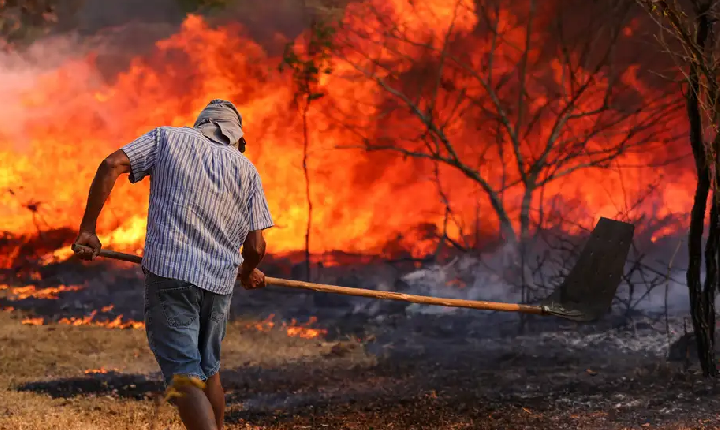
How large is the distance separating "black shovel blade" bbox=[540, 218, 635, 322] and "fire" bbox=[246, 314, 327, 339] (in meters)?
4.43

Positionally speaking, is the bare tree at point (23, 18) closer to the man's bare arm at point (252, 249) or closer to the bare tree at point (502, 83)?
the bare tree at point (502, 83)

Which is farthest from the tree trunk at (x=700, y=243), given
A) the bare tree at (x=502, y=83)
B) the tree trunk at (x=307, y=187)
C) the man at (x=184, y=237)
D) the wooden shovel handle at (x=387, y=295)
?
the tree trunk at (x=307, y=187)

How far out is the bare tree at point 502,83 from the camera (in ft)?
30.9

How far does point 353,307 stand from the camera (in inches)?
379

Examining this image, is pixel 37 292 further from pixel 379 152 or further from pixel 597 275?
pixel 597 275

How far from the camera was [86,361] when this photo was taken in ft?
23.6

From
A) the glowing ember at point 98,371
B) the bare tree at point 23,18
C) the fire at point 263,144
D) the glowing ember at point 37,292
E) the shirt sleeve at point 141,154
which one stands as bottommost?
the glowing ember at point 98,371

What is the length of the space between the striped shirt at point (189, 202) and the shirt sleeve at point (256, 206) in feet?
0.35

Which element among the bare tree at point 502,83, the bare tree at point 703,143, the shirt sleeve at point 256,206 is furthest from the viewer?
the bare tree at point 502,83

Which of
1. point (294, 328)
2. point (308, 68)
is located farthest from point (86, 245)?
point (308, 68)

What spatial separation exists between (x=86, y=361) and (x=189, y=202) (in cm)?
461

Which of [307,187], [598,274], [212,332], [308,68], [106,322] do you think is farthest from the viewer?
[307,187]

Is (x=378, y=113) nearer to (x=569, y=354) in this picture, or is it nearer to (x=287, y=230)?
(x=287, y=230)

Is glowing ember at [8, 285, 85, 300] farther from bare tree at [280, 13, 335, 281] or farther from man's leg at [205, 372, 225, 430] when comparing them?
man's leg at [205, 372, 225, 430]
